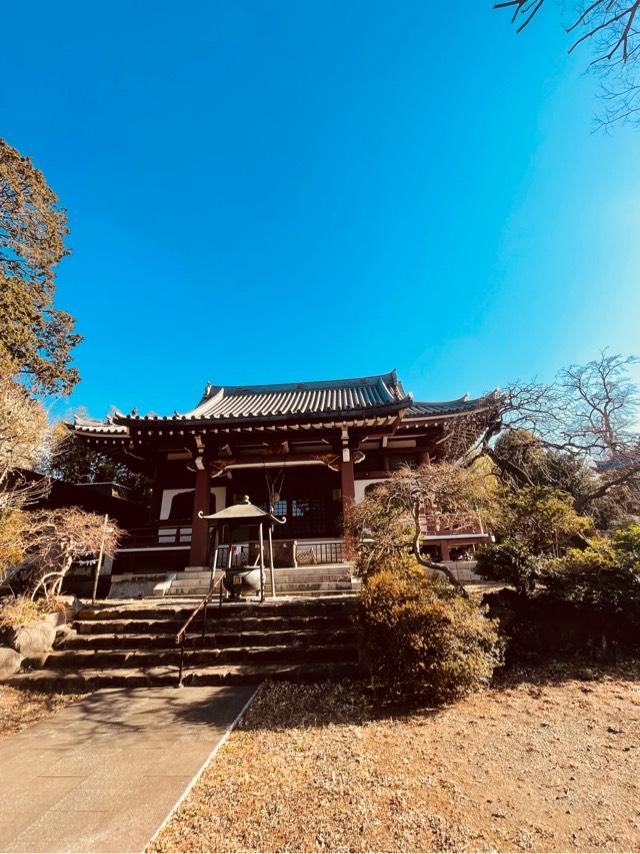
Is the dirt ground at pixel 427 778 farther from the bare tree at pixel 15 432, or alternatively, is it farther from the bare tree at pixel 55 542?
the bare tree at pixel 15 432

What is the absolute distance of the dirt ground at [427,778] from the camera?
243cm

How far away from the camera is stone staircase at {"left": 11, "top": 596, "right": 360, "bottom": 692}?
5.44 metres

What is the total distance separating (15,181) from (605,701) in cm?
1721

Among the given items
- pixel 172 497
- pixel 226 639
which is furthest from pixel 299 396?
pixel 226 639

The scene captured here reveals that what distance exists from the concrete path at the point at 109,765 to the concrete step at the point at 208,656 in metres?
0.67

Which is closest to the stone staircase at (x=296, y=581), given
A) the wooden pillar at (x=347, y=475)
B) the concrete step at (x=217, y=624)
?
the wooden pillar at (x=347, y=475)

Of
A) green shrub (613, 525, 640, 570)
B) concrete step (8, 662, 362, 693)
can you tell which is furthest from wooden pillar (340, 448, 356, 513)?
green shrub (613, 525, 640, 570)

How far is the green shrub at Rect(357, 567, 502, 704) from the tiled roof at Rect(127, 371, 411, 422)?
8.57 metres

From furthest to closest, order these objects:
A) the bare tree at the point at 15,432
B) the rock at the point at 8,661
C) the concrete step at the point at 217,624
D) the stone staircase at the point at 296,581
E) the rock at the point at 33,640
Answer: the stone staircase at the point at 296,581, the bare tree at the point at 15,432, the concrete step at the point at 217,624, the rock at the point at 33,640, the rock at the point at 8,661

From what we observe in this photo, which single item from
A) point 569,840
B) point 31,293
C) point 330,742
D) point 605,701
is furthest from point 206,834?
point 31,293

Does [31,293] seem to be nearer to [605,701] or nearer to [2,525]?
[2,525]

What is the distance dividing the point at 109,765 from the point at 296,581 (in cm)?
593

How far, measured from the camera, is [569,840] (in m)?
2.36

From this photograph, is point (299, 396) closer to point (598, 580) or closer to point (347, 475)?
point (347, 475)
